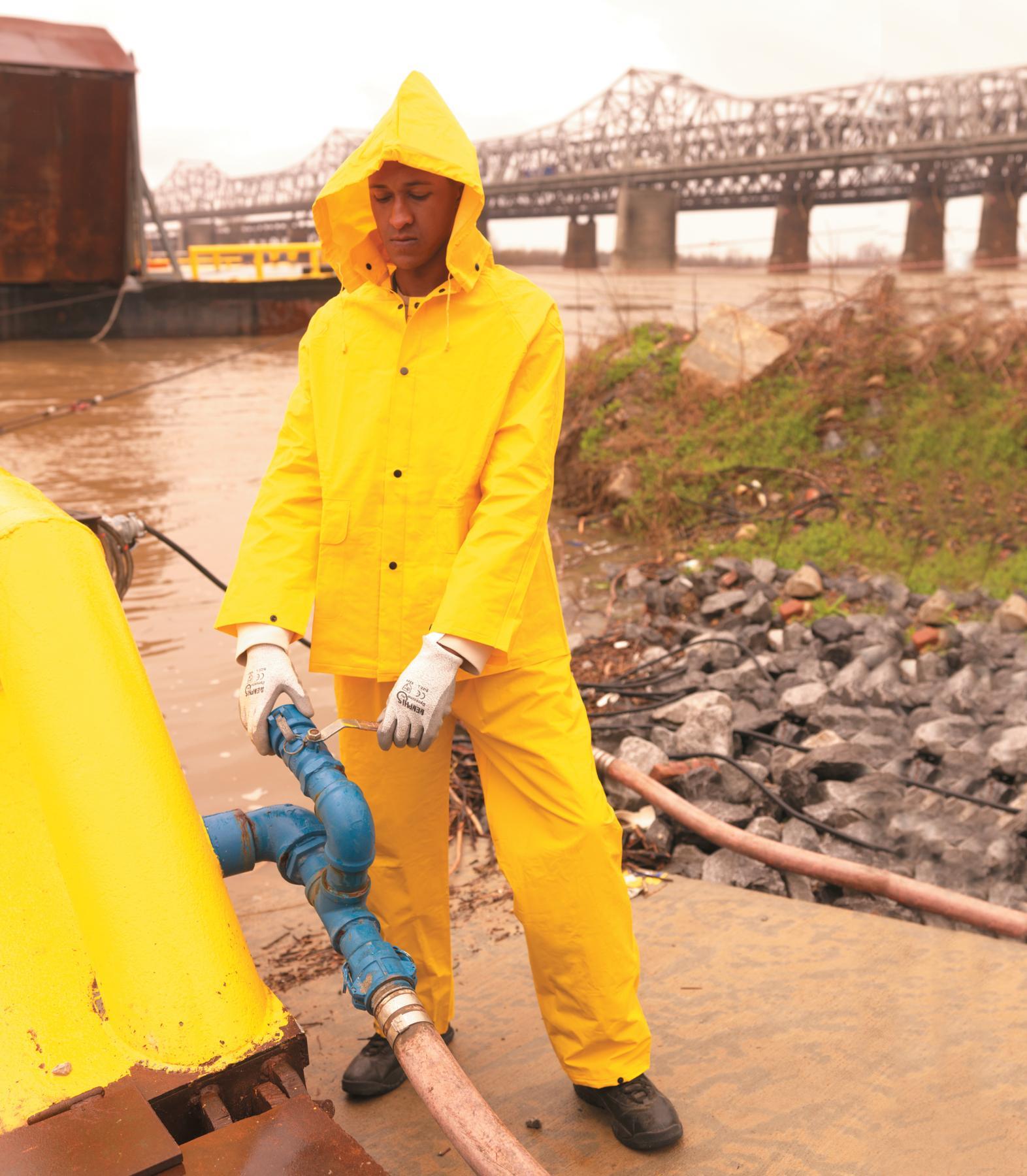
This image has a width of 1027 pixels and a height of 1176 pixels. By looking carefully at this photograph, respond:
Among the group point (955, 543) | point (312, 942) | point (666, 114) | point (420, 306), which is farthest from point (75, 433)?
point (666, 114)

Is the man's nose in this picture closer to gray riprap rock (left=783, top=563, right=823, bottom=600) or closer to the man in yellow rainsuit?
the man in yellow rainsuit

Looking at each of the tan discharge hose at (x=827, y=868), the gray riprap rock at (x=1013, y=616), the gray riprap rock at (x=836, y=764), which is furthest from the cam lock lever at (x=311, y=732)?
the gray riprap rock at (x=1013, y=616)

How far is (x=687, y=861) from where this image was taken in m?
3.02

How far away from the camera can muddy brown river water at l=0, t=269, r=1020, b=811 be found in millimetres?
4461

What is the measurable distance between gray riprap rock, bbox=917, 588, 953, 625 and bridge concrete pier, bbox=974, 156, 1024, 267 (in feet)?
38.3

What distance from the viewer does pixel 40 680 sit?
153 cm

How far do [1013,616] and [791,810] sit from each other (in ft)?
6.26

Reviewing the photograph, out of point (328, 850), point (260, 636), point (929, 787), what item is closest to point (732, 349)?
point (929, 787)

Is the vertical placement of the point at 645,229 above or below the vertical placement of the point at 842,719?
above

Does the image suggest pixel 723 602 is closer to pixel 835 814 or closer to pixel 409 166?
pixel 835 814

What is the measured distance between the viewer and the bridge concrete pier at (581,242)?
166ft

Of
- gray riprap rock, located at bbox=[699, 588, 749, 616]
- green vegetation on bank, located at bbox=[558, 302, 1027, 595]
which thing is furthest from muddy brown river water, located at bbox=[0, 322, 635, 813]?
gray riprap rock, located at bbox=[699, 588, 749, 616]

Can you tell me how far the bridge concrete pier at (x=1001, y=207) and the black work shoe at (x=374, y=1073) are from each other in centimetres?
1496

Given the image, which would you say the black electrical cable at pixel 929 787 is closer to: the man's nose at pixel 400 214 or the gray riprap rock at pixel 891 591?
the gray riprap rock at pixel 891 591
